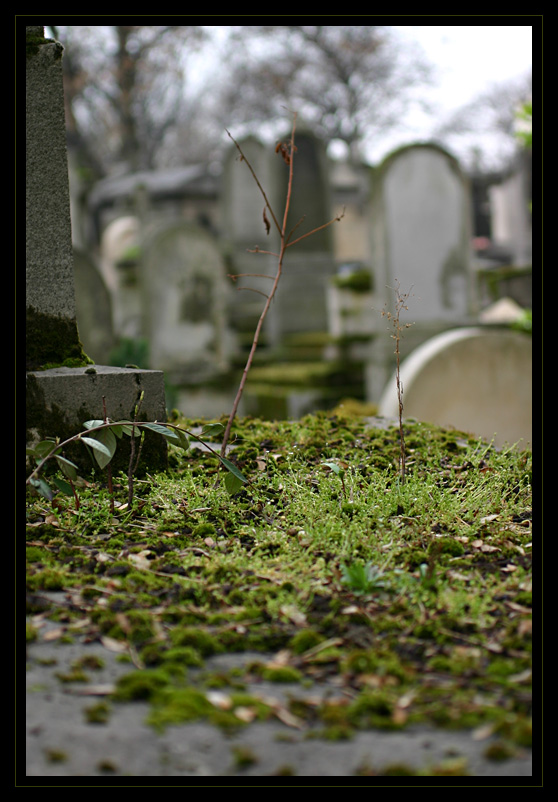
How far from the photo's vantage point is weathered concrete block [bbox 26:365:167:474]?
3.04m

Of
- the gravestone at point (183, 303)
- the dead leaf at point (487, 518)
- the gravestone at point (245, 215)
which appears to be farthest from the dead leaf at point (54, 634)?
the gravestone at point (245, 215)

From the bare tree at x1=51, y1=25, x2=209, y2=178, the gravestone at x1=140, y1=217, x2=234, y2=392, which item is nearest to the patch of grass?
the gravestone at x1=140, y1=217, x2=234, y2=392

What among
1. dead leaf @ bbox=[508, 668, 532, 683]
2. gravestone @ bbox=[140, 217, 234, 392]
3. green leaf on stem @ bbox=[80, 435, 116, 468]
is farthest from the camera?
gravestone @ bbox=[140, 217, 234, 392]

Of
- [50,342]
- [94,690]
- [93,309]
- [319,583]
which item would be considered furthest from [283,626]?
[93,309]

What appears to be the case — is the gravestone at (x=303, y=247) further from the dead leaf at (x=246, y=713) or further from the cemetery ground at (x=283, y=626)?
the dead leaf at (x=246, y=713)

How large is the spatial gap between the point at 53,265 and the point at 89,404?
2.17 ft

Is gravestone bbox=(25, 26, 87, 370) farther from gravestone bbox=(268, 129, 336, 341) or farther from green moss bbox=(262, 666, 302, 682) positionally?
gravestone bbox=(268, 129, 336, 341)

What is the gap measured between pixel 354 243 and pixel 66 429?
27165mm

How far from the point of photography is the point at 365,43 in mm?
30406

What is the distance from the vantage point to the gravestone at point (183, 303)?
31.8 ft

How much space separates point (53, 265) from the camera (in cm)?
327

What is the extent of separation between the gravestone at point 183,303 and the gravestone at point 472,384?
4122mm

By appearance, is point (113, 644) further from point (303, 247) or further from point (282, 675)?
point (303, 247)
